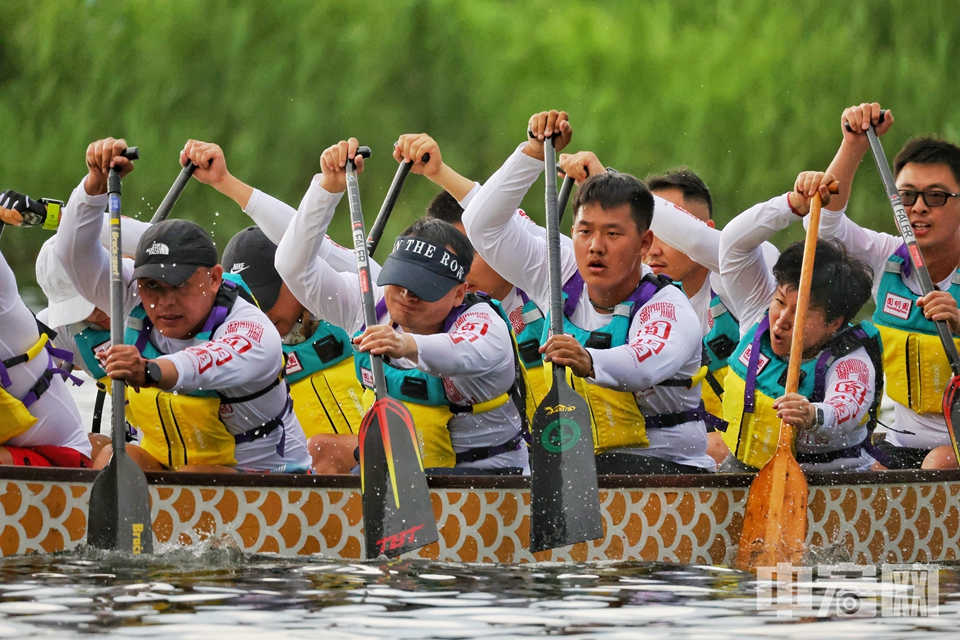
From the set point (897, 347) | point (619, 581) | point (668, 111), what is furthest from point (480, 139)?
point (619, 581)

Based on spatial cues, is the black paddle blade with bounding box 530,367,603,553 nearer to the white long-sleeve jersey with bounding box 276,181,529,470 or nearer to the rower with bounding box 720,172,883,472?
the white long-sleeve jersey with bounding box 276,181,529,470

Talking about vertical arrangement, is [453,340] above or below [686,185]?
below

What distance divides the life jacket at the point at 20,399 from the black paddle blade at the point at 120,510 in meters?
0.58

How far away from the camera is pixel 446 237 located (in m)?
4.99

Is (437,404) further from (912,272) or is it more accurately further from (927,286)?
(912,272)

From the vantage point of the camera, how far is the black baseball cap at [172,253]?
4.80 metres

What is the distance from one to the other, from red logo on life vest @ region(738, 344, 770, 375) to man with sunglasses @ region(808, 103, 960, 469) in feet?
2.03

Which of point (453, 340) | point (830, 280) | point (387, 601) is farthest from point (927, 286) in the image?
point (387, 601)

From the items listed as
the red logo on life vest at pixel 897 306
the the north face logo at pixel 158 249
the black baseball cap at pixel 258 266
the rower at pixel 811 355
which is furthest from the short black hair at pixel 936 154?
the the north face logo at pixel 158 249

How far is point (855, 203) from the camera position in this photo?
14.4 m

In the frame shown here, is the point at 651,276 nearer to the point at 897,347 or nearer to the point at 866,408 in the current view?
the point at 866,408

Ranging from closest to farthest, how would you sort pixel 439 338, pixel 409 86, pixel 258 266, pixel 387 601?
pixel 387 601, pixel 439 338, pixel 258 266, pixel 409 86

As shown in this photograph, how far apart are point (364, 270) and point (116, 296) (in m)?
0.81

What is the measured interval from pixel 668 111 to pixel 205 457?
12210mm
